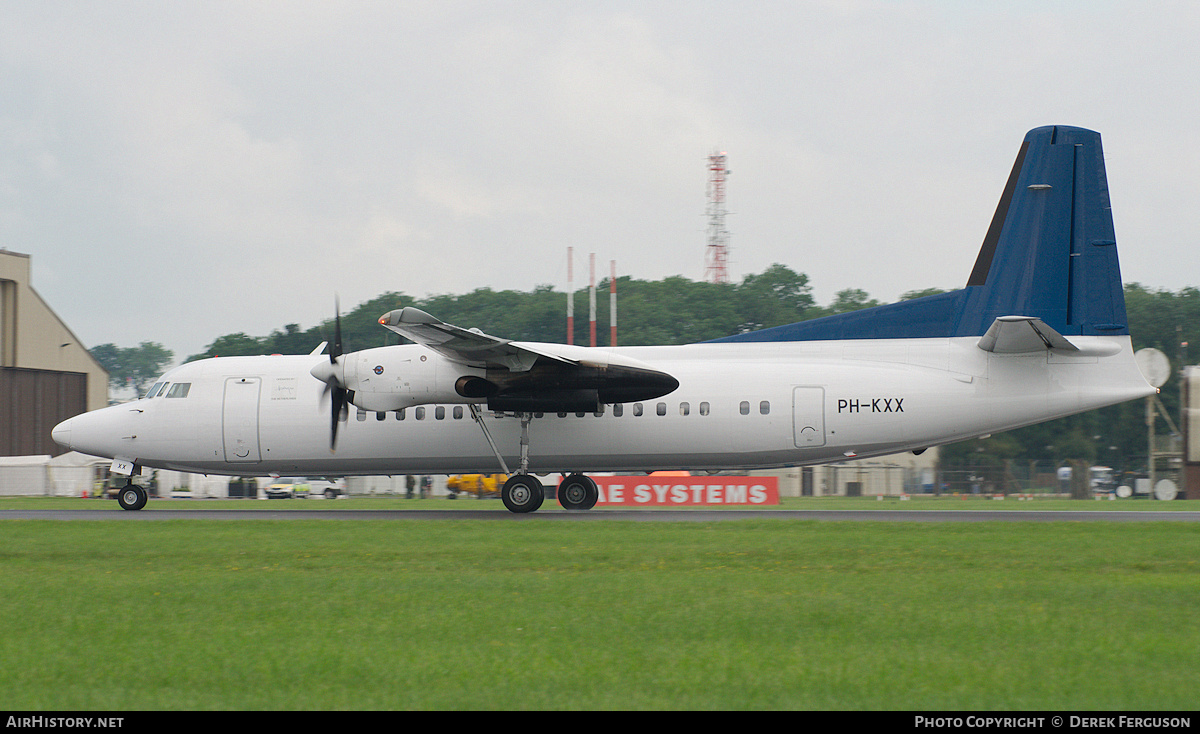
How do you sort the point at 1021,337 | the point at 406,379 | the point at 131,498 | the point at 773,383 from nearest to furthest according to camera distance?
the point at 1021,337, the point at 406,379, the point at 773,383, the point at 131,498

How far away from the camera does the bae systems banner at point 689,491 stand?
2866 centimetres

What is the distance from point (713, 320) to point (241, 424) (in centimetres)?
5814

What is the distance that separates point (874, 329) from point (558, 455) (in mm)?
7200

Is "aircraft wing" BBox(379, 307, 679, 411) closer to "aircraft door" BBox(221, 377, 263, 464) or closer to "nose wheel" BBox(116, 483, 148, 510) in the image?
"aircraft door" BBox(221, 377, 263, 464)

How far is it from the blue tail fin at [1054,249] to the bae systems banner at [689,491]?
8426 millimetres

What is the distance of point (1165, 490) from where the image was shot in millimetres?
43781

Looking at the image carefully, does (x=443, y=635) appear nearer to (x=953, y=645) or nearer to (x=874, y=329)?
(x=953, y=645)

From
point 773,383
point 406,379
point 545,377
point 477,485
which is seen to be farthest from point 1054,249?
point 477,485

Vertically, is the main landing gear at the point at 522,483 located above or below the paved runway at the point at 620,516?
above

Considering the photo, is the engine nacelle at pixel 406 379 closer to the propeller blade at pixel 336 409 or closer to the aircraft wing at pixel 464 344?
the aircraft wing at pixel 464 344

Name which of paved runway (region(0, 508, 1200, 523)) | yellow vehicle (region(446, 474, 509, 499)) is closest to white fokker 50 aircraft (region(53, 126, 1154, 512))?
paved runway (region(0, 508, 1200, 523))

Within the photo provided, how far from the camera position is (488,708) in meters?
6.02

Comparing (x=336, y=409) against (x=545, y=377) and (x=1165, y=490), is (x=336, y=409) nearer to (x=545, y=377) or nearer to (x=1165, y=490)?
Result: (x=545, y=377)

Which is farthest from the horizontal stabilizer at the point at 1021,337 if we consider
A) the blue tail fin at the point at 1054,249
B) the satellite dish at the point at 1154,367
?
the satellite dish at the point at 1154,367
